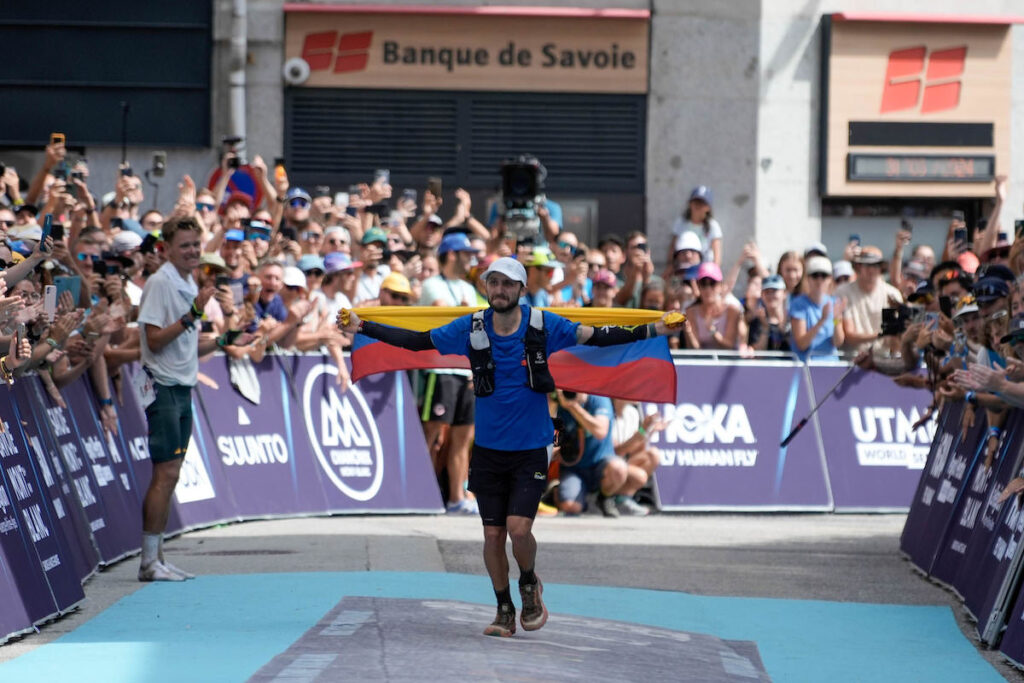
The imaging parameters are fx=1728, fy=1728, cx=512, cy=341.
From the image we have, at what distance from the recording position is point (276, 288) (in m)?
15.5

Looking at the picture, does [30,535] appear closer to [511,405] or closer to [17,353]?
[17,353]

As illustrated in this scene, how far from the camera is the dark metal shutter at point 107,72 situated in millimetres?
23484

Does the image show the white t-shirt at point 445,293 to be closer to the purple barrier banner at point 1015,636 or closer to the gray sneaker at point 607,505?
the gray sneaker at point 607,505

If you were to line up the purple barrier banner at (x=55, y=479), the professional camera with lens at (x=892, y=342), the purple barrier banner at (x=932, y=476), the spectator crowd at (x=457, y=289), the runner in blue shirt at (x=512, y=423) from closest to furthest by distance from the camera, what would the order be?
the runner in blue shirt at (x=512, y=423)
the purple barrier banner at (x=55, y=479)
the spectator crowd at (x=457, y=289)
the purple barrier banner at (x=932, y=476)
the professional camera with lens at (x=892, y=342)

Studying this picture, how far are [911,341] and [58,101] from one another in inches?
546

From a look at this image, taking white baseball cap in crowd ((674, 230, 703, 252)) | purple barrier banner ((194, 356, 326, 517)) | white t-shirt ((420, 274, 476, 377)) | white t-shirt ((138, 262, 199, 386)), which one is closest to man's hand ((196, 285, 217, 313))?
white t-shirt ((138, 262, 199, 386))

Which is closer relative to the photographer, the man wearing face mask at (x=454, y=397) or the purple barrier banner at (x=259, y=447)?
the purple barrier banner at (x=259, y=447)

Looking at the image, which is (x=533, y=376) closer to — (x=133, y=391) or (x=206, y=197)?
(x=133, y=391)

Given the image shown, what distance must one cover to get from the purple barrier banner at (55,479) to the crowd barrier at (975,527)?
17.9 ft

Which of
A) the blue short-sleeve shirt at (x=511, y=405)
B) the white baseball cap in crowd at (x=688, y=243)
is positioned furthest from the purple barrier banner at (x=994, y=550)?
the white baseball cap in crowd at (x=688, y=243)

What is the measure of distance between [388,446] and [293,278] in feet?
6.22

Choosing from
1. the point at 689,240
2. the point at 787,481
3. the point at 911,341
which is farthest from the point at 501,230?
the point at 911,341

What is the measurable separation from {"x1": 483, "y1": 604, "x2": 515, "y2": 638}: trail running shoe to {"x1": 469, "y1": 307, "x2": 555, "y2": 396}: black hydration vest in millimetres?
1165

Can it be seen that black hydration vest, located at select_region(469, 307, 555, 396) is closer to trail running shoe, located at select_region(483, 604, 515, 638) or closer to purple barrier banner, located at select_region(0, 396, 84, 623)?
trail running shoe, located at select_region(483, 604, 515, 638)
